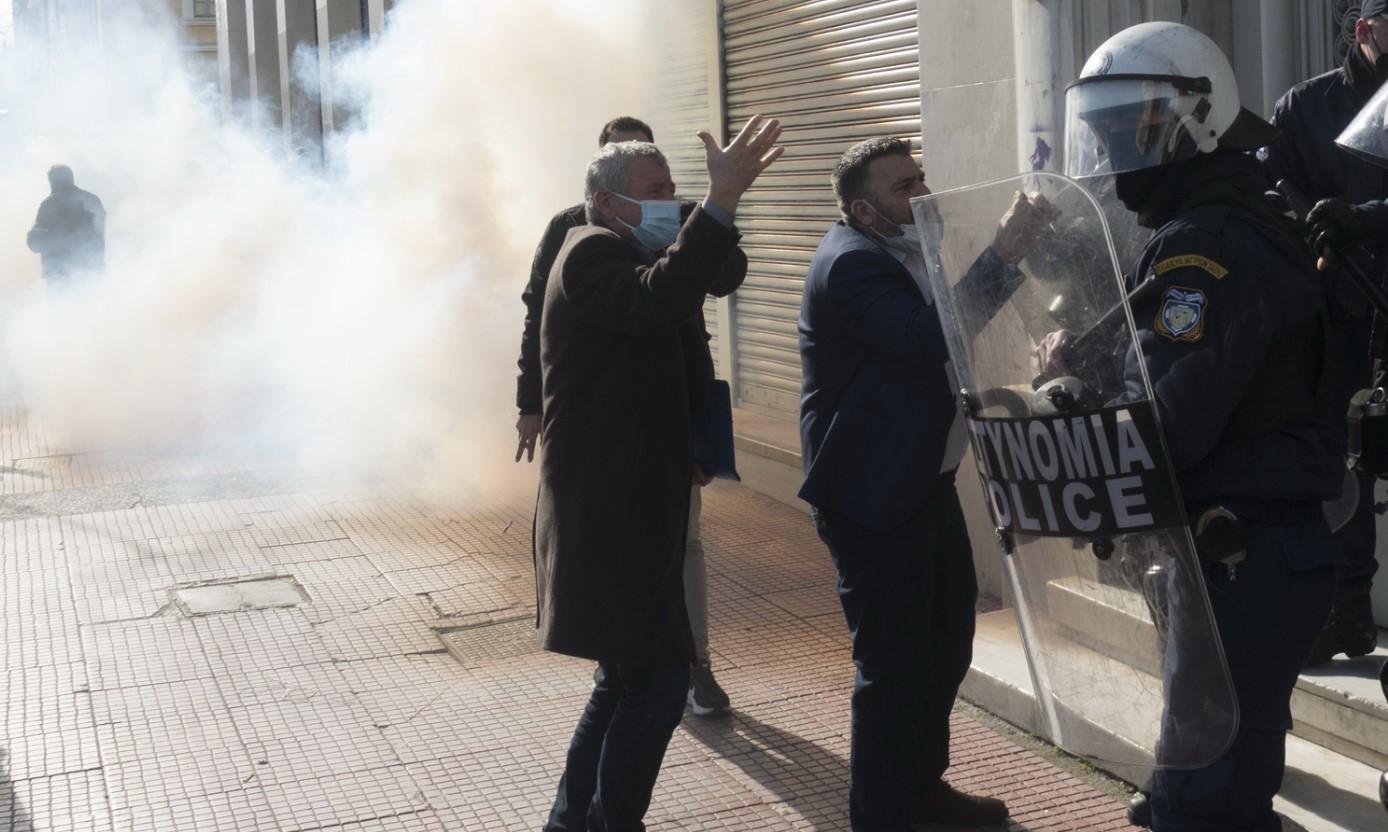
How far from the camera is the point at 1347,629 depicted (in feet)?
13.5

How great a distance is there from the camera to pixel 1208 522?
2.56m

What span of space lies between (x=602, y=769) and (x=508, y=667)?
6.45ft

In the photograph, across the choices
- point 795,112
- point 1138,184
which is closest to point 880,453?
point 1138,184

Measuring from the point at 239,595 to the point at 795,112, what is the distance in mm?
3706

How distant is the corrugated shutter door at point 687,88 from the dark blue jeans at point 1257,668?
670cm

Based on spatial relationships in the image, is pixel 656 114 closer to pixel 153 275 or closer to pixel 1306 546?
pixel 153 275

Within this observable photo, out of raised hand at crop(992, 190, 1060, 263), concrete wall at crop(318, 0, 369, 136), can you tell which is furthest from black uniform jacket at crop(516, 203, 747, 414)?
concrete wall at crop(318, 0, 369, 136)

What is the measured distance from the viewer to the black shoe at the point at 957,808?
3.91 m

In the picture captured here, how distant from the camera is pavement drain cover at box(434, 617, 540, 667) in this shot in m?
5.50

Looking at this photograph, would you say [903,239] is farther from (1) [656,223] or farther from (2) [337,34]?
(2) [337,34]

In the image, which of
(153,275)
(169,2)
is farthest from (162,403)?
(169,2)

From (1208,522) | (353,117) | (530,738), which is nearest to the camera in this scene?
(1208,522)

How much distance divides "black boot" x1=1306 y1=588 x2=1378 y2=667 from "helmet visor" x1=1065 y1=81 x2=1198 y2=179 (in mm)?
1887

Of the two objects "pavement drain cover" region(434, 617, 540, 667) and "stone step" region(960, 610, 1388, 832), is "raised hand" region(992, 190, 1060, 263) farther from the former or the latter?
"pavement drain cover" region(434, 617, 540, 667)
